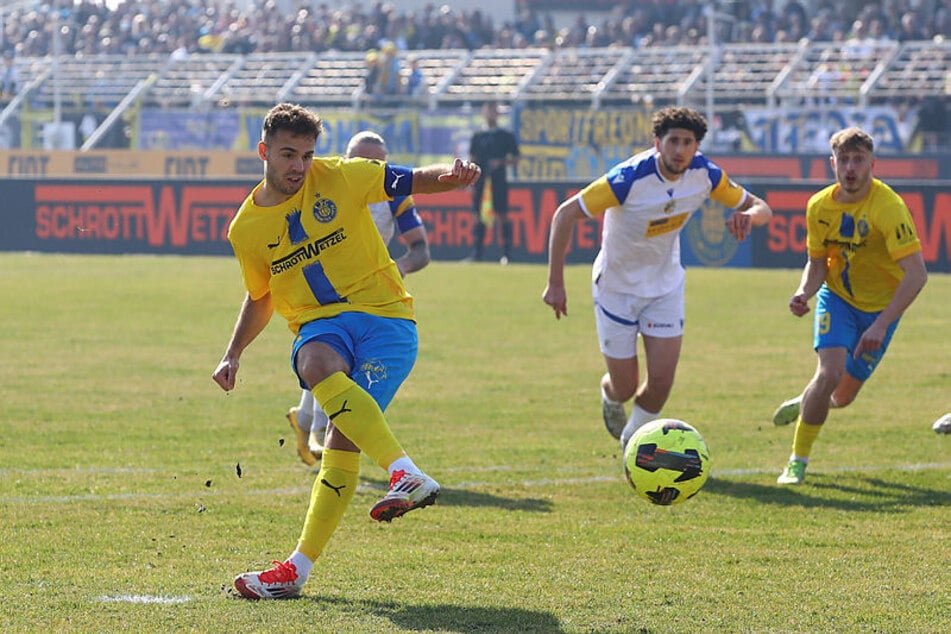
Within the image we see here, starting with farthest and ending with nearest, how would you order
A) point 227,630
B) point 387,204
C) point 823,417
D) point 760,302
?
1. point 760,302
2. point 387,204
3. point 823,417
4. point 227,630

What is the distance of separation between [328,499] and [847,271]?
4.10 m

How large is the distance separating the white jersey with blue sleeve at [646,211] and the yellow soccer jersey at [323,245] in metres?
2.93

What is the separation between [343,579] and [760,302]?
14.1m

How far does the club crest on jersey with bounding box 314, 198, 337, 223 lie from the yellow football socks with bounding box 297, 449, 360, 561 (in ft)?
3.04

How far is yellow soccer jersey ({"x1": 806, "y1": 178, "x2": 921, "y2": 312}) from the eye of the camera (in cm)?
890

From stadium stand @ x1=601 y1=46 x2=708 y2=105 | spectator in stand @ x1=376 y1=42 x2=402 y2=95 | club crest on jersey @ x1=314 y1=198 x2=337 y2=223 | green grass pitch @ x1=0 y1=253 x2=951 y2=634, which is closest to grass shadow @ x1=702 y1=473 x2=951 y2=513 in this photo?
green grass pitch @ x1=0 y1=253 x2=951 y2=634

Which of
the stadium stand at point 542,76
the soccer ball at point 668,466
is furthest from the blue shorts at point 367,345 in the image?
the stadium stand at point 542,76

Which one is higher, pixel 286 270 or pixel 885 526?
pixel 286 270

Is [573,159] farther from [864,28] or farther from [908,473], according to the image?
[908,473]

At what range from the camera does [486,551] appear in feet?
23.6

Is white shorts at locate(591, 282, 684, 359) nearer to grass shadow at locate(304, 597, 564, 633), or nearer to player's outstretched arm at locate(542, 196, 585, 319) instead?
player's outstretched arm at locate(542, 196, 585, 319)

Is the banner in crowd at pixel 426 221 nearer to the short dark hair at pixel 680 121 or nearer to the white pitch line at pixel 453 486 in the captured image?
the white pitch line at pixel 453 486

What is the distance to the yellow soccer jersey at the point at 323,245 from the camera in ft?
21.1

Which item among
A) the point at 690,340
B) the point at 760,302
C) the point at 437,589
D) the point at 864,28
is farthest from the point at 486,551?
the point at 864,28
